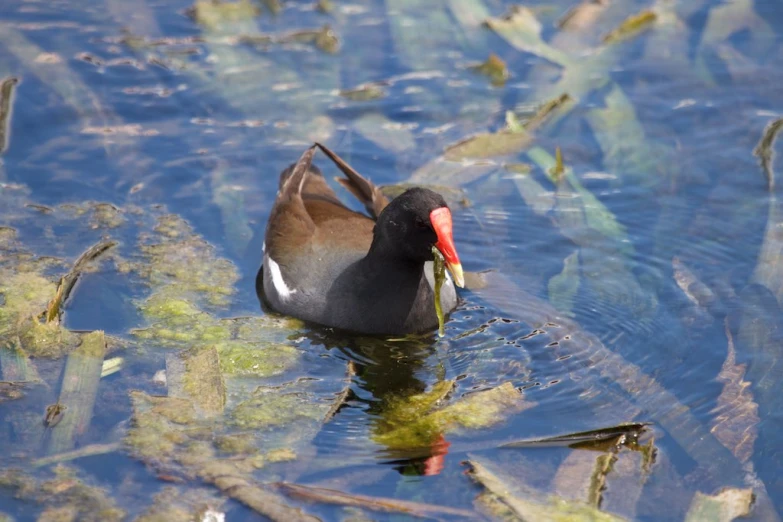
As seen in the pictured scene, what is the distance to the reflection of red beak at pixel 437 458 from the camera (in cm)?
454

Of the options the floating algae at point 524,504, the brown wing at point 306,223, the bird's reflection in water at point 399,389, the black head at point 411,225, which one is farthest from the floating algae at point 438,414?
the brown wing at point 306,223

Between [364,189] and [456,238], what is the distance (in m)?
0.64

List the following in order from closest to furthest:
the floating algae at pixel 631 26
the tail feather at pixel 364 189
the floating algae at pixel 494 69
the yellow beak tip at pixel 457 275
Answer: the yellow beak tip at pixel 457 275 → the tail feather at pixel 364 189 → the floating algae at pixel 494 69 → the floating algae at pixel 631 26

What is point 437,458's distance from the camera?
4609 millimetres

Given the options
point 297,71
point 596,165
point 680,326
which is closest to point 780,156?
point 596,165

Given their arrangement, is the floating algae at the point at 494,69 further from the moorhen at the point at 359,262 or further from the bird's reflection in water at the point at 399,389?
the bird's reflection in water at the point at 399,389

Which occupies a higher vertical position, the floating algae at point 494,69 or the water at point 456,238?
the floating algae at point 494,69

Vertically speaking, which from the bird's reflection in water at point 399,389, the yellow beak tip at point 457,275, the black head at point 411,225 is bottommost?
the bird's reflection in water at point 399,389

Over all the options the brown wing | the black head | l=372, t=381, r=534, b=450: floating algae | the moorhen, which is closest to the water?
l=372, t=381, r=534, b=450: floating algae

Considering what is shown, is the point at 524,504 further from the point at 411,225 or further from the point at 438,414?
the point at 411,225

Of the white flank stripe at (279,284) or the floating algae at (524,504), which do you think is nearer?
the floating algae at (524,504)

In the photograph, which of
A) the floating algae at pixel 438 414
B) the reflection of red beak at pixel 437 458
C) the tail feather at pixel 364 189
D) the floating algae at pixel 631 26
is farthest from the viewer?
the floating algae at pixel 631 26

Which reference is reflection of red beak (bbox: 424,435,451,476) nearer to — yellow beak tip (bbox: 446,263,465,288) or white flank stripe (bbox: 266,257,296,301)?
yellow beak tip (bbox: 446,263,465,288)

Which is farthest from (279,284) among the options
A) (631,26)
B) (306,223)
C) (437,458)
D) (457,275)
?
(631,26)
